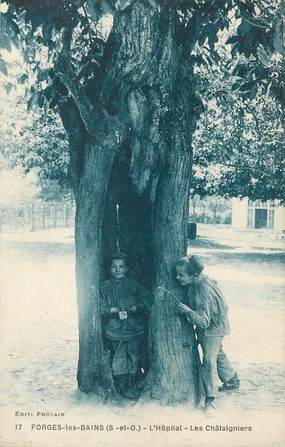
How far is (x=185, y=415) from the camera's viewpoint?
230 inches

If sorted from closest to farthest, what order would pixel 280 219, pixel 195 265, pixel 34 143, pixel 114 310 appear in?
1. pixel 195 265
2. pixel 114 310
3. pixel 280 219
4. pixel 34 143

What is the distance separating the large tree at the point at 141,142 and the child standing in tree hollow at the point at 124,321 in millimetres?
151

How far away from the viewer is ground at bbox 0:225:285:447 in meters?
5.69

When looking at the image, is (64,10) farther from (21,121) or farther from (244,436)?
(244,436)

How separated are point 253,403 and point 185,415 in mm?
802

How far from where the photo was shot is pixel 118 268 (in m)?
6.10

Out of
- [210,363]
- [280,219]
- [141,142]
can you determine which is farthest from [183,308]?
[280,219]

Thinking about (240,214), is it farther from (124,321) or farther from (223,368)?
(124,321)

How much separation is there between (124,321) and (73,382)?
1056 mm

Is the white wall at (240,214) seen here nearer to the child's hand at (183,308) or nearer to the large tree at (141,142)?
the large tree at (141,142)

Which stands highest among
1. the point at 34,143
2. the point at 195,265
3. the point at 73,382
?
the point at 34,143

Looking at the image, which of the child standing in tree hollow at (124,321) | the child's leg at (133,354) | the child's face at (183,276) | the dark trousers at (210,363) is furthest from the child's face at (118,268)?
the dark trousers at (210,363)

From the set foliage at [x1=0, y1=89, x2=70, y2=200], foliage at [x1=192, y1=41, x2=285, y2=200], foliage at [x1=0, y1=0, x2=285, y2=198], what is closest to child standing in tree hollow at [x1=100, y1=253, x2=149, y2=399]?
foliage at [x1=0, y1=0, x2=285, y2=198]

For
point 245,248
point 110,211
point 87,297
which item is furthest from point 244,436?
point 245,248
